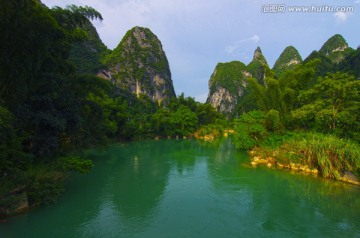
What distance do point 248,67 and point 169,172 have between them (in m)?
106

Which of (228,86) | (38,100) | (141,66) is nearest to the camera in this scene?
(38,100)

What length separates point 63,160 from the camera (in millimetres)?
9664

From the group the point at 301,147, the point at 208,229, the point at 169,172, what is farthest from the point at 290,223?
the point at 169,172

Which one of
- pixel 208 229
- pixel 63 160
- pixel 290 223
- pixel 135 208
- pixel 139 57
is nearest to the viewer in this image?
pixel 208 229

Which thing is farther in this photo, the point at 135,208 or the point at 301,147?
the point at 301,147

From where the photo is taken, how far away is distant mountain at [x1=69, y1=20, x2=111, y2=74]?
57.9m

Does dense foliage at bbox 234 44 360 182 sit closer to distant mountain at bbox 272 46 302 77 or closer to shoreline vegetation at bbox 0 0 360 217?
shoreline vegetation at bbox 0 0 360 217

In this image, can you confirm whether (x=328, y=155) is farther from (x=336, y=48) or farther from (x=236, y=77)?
(x=236, y=77)

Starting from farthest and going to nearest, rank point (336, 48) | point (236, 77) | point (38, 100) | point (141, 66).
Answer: point (236, 77)
point (141, 66)
point (336, 48)
point (38, 100)

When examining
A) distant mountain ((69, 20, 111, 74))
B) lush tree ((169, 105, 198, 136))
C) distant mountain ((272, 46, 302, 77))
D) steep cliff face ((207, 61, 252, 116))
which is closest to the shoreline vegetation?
lush tree ((169, 105, 198, 136))

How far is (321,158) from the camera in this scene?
12602mm

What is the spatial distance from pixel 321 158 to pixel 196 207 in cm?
750

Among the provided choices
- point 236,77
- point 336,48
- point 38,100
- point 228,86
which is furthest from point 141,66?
point 38,100

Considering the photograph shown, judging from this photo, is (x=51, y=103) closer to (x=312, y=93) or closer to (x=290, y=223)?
(x=290, y=223)
